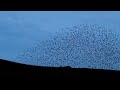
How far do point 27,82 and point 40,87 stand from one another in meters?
0.13

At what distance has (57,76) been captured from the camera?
6.24 feet

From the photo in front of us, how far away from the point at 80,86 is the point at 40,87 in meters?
0.37

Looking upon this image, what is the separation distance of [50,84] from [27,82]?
209 millimetres

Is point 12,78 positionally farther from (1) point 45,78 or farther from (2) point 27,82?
(1) point 45,78
